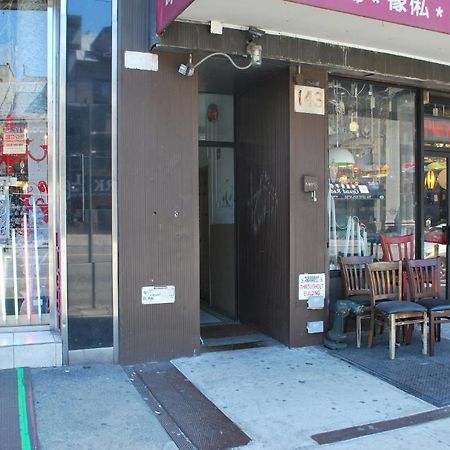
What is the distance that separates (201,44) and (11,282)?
2974 millimetres

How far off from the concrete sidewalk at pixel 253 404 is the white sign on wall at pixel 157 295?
0.63 metres

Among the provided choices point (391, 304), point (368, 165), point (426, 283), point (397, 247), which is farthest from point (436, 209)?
point (391, 304)

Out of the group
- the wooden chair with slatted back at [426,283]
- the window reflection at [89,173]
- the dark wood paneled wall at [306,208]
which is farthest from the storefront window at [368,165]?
the window reflection at [89,173]

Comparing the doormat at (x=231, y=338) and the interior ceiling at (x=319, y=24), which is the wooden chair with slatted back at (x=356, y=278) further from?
the interior ceiling at (x=319, y=24)

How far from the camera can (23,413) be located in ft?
12.9

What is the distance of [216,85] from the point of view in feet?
21.9

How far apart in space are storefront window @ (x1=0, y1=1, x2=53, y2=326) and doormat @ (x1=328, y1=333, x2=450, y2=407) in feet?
10.4

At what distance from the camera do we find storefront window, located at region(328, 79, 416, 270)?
21.4 feet

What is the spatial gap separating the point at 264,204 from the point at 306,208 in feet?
2.09

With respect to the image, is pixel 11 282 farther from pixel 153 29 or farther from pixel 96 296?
pixel 153 29

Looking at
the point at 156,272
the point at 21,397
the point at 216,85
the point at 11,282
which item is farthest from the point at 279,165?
the point at 21,397

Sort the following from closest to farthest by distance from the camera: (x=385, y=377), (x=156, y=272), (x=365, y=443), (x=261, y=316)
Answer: (x=365, y=443), (x=385, y=377), (x=156, y=272), (x=261, y=316)

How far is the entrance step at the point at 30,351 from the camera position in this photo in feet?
15.8

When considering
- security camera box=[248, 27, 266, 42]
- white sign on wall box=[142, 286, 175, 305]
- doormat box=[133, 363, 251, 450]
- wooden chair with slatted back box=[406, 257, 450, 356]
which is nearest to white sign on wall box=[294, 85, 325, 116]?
security camera box=[248, 27, 266, 42]
